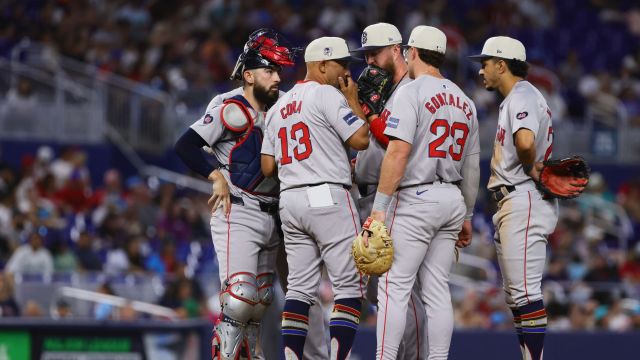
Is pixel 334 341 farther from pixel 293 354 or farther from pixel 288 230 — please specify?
pixel 288 230

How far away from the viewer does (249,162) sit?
7.49 metres

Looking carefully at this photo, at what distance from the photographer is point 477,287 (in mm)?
13297

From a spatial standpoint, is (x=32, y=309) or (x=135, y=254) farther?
(x=135, y=254)

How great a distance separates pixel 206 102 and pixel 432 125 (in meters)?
9.55

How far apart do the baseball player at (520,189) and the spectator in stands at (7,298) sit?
17.6ft

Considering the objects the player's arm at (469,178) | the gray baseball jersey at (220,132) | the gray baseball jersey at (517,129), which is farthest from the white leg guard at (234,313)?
the gray baseball jersey at (517,129)

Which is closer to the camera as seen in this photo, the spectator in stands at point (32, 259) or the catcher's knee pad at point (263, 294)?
the catcher's knee pad at point (263, 294)

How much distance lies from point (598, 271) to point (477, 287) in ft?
5.51

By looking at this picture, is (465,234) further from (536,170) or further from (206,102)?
(206,102)

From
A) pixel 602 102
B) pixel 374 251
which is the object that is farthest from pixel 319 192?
pixel 602 102

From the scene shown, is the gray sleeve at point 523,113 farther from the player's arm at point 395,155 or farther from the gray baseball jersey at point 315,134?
the gray baseball jersey at point 315,134

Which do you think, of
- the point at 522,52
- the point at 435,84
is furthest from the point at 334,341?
the point at 522,52

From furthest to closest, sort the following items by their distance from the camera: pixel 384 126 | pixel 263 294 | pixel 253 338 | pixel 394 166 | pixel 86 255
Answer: pixel 86 255
pixel 253 338
pixel 263 294
pixel 384 126
pixel 394 166

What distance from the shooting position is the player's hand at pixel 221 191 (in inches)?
295
